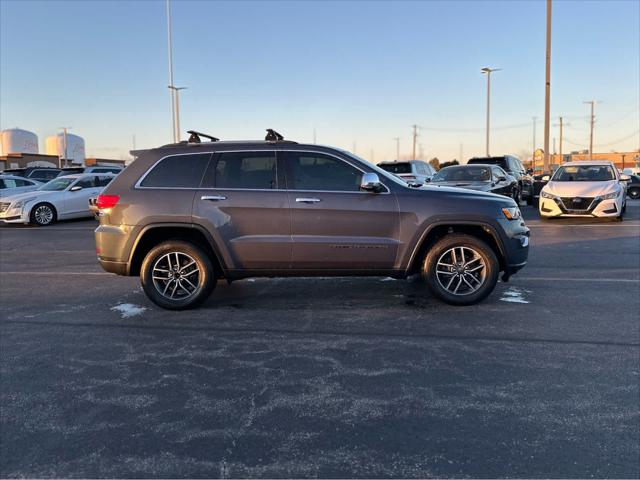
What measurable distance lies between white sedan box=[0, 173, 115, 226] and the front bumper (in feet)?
45.6

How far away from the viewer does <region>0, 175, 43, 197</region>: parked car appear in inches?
719

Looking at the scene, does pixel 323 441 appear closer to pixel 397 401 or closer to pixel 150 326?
pixel 397 401

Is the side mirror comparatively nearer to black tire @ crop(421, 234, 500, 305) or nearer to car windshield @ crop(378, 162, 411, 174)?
black tire @ crop(421, 234, 500, 305)

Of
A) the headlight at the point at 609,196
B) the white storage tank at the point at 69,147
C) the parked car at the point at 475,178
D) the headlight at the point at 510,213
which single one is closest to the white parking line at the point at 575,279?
the headlight at the point at 510,213

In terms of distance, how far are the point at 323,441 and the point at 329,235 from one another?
301 centimetres

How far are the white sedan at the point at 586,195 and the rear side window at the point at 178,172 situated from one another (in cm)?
1102

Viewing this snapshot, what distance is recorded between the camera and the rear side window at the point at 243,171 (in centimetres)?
593

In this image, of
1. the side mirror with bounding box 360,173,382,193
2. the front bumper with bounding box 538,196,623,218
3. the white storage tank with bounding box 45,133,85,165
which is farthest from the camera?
the white storage tank with bounding box 45,133,85,165

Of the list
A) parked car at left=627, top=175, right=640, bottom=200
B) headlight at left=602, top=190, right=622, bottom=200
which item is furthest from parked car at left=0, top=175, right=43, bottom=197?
parked car at left=627, top=175, right=640, bottom=200

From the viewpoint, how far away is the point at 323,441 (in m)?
3.10

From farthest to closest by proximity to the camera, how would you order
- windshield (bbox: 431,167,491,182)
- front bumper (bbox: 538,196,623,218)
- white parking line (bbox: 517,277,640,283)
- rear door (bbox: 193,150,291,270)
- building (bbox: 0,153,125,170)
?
building (bbox: 0,153,125,170)
windshield (bbox: 431,167,491,182)
front bumper (bbox: 538,196,623,218)
white parking line (bbox: 517,277,640,283)
rear door (bbox: 193,150,291,270)

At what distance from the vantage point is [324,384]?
3904 millimetres

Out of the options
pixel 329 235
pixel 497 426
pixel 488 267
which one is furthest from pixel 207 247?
pixel 497 426

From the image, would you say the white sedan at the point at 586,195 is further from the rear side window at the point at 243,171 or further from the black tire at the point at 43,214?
the black tire at the point at 43,214
